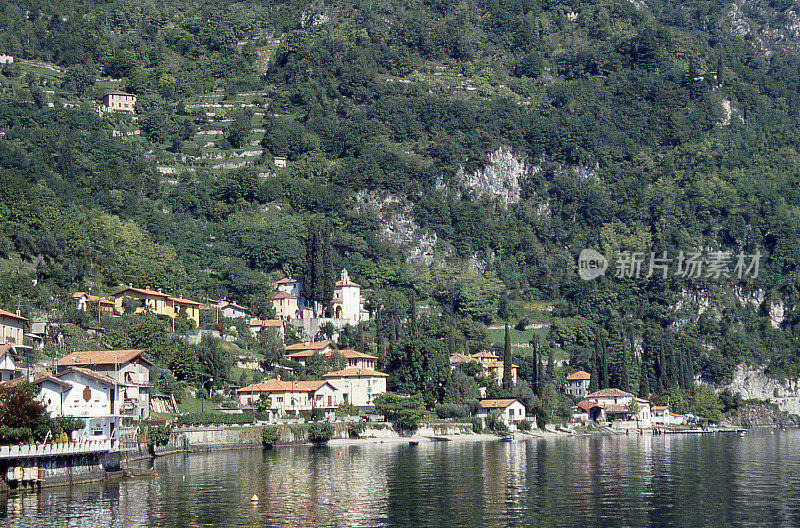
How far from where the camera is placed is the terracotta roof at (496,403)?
4998 inches

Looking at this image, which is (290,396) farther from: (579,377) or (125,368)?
(579,377)

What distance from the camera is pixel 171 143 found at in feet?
643

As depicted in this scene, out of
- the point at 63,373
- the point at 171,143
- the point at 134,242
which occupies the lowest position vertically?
the point at 63,373

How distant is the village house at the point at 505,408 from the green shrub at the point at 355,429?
63.6ft

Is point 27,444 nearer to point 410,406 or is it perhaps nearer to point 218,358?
point 218,358

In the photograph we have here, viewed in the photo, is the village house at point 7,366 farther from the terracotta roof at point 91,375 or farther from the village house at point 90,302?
A: the village house at point 90,302

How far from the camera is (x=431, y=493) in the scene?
65812 millimetres

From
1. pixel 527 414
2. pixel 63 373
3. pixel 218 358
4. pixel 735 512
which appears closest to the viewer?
pixel 735 512

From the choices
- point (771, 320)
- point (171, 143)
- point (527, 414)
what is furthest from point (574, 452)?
point (171, 143)

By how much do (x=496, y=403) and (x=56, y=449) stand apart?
67686mm

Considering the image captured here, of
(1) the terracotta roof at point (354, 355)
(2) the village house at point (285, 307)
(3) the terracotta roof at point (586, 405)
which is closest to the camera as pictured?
(1) the terracotta roof at point (354, 355)

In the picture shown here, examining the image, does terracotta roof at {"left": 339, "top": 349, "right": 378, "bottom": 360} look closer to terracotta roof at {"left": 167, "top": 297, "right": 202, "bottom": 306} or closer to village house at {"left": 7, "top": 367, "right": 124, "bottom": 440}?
terracotta roof at {"left": 167, "top": 297, "right": 202, "bottom": 306}

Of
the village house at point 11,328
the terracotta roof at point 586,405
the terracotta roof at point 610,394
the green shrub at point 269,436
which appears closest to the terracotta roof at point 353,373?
the green shrub at point 269,436

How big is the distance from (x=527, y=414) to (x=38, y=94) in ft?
329
